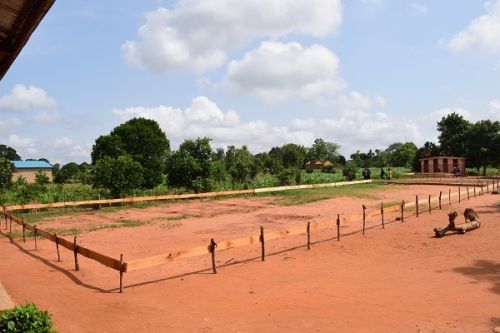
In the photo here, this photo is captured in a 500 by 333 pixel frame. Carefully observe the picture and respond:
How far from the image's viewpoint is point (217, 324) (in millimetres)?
7047

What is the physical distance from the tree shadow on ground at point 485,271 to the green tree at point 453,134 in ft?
173

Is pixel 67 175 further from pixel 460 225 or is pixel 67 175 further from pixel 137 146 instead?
pixel 460 225

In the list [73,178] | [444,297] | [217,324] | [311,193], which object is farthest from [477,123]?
[73,178]

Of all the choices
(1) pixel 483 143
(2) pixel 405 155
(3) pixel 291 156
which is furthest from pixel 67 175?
(2) pixel 405 155

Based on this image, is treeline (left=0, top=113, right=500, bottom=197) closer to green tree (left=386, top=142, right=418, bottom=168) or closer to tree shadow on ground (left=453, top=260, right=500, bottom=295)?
green tree (left=386, top=142, right=418, bottom=168)

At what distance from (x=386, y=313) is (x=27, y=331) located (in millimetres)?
5776

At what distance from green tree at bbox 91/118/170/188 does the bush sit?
46.9 metres

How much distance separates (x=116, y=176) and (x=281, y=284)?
20597 mm

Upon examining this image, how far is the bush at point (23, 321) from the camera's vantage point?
4914 millimetres

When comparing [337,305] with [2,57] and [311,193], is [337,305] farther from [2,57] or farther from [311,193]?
[311,193]

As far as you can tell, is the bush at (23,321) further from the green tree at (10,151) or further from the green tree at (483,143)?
the green tree at (10,151)

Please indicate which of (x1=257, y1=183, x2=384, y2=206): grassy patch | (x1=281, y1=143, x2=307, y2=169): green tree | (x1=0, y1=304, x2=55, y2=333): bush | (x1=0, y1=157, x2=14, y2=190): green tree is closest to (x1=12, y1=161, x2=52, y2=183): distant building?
(x1=0, y1=157, x2=14, y2=190): green tree

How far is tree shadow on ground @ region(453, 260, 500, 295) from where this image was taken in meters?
9.48

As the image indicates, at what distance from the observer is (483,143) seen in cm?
5409
